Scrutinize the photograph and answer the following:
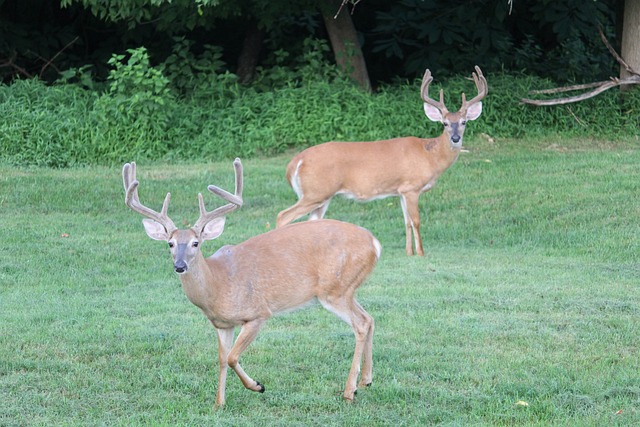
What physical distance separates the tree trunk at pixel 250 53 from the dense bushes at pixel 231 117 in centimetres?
145

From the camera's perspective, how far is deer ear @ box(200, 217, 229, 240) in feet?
18.3

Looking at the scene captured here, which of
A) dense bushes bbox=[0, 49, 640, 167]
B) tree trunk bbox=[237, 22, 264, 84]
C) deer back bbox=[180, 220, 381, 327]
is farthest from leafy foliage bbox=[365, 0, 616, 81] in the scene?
deer back bbox=[180, 220, 381, 327]

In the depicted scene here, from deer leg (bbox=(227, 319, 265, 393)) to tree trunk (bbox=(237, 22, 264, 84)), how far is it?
11.8 meters

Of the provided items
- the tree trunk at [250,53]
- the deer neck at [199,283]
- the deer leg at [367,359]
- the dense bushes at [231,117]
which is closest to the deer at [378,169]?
the dense bushes at [231,117]

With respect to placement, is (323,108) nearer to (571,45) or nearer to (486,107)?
(486,107)

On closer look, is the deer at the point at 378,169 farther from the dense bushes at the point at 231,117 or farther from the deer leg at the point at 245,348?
the deer leg at the point at 245,348

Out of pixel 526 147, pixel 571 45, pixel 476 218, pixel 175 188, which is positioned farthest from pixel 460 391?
pixel 571 45

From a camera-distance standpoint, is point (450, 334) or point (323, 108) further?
point (323, 108)

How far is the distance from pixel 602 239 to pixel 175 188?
16.0 feet

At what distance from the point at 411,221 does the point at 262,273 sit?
476cm

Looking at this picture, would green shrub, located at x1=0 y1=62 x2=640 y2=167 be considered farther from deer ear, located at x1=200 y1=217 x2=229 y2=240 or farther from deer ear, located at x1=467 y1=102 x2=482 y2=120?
deer ear, located at x1=200 y1=217 x2=229 y2=240

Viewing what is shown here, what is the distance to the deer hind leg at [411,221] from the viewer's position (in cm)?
1001

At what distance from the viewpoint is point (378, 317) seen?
287 inches

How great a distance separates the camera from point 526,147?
14094mm
